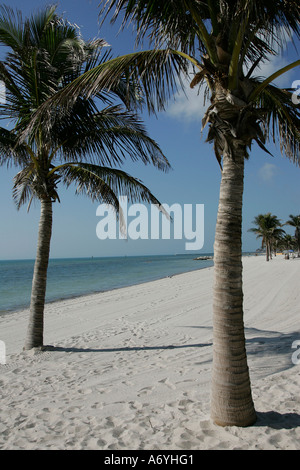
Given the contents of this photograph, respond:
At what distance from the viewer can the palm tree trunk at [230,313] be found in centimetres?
308

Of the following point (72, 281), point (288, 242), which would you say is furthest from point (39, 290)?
point (288, 242)

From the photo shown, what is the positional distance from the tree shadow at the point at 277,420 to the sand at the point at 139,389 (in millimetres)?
10

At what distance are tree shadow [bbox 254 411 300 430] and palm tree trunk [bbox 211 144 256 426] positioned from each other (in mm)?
129

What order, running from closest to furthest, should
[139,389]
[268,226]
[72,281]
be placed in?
1. [139,389]
2. [72,281]
3. [268,226]

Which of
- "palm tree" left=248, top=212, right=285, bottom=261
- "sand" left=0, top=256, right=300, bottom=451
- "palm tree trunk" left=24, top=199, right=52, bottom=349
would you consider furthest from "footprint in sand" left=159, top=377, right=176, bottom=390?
"palm tree" left=248, top=212, right=285, bottom=261

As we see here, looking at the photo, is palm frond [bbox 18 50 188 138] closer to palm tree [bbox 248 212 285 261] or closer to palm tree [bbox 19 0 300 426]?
palm tree [bbox 19 0 300 426]

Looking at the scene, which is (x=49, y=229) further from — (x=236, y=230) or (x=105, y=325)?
(x=236, y=230)

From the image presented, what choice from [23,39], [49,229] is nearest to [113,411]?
[49,229]

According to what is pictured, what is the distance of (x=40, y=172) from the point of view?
6406mm

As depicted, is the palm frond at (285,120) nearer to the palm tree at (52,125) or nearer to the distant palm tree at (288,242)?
the palm tree at (52,125)

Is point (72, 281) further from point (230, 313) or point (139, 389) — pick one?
point (230, 313)

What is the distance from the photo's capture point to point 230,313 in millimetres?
3068

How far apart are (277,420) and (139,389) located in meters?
1.81

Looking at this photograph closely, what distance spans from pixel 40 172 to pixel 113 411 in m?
4.66
